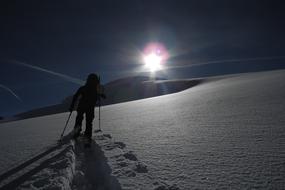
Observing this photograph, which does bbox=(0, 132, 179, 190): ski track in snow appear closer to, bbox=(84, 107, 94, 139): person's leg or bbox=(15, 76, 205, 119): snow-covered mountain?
bbox=(84, 107, 94, 139): person's leg

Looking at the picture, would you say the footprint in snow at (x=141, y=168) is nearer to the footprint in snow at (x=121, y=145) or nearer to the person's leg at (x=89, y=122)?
the footprint in snow at (x=121, y=145)

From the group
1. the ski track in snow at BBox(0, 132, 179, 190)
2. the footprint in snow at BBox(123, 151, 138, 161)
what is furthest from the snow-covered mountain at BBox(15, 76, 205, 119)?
the ski track in snow at BBox(0, 132, 179, 190)

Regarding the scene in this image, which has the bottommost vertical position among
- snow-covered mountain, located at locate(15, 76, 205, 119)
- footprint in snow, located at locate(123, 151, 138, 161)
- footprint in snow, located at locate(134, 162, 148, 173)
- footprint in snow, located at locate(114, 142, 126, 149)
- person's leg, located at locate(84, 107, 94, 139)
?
footprint in snow, located at locate(134, 162, 148, 173)

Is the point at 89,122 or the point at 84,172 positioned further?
the point at 89,122

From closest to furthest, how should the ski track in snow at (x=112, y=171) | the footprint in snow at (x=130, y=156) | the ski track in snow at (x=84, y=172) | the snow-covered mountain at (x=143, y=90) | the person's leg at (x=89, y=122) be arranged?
the ski track in snow at (x=112, y=171) < the ski track in snow at (x=84, y=172) < the footprint in snow at (x=130, y=156) < the person's leg at (x=89, y=122) < the snow-covered mountain at (x=143, y=90)

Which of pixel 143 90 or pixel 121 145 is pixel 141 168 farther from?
pixel 143 90

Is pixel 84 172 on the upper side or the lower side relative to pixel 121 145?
lower

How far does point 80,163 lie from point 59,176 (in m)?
0.78

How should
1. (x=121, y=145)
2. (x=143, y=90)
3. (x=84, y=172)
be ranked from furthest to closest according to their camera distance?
(x=143, y=90) → (x=121, y=145) → (x=84, y=172)

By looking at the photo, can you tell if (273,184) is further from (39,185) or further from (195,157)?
(39,185)

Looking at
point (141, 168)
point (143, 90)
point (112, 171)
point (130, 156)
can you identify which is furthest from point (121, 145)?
point (143, 90)

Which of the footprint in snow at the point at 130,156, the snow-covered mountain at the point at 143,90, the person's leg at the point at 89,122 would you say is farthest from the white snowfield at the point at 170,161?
the snow-covered mountain at the point at 143,90

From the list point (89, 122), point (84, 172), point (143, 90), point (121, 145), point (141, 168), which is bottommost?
point (84, 172)

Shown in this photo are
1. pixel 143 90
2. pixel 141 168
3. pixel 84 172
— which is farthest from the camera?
pixel 143 90
